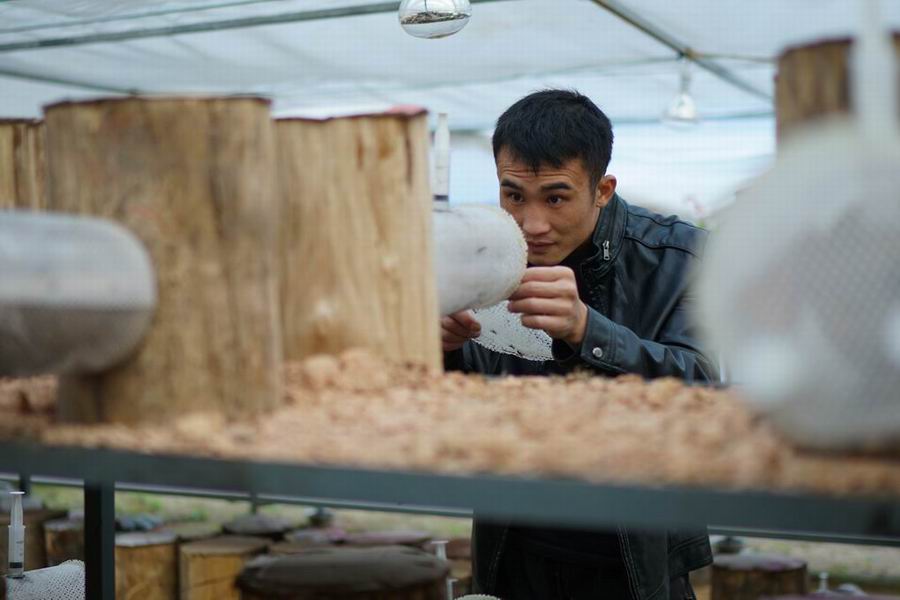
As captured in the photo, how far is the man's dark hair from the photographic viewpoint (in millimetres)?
2617

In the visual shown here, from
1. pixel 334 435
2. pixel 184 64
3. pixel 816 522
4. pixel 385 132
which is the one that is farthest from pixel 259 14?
pixel 816 522

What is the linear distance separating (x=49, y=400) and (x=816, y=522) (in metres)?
1.05

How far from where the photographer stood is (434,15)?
12.9 feet

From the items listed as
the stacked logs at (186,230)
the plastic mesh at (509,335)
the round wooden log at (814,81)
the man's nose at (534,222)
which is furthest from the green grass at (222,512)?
the round wooden log at (814,81)

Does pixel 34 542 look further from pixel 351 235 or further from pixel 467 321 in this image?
pixel 351 235

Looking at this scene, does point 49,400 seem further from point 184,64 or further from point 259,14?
point 184,64

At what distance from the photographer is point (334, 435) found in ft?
3.94

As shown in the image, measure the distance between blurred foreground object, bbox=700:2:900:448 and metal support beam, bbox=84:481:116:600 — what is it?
144cm

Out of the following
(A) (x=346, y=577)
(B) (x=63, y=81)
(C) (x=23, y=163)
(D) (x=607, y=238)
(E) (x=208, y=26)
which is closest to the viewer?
(A) (x=346, y=577)

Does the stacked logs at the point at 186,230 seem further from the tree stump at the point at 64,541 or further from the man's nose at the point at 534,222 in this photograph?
the tree stump at the point at 64,541

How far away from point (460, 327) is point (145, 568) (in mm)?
2445

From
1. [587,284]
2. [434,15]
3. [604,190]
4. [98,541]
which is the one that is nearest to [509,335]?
[587,284]

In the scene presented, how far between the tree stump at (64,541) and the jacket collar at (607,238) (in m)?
2.81

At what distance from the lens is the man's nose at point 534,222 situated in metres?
2.61
